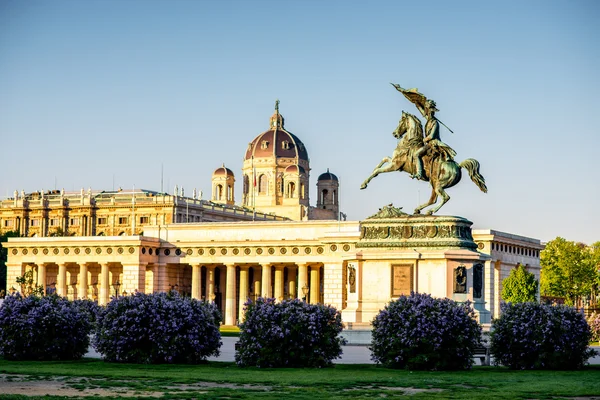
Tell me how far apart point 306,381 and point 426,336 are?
6.15 m

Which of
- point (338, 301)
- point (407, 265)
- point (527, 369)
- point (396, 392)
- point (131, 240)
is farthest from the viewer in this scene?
point (131, 240)

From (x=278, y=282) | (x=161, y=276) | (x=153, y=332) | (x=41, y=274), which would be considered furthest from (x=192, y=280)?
(x=153, y=332)

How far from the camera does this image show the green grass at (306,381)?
2772 centimetres

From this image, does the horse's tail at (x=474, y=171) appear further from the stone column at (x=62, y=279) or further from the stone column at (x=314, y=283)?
the stone column at (x=62, y=279)

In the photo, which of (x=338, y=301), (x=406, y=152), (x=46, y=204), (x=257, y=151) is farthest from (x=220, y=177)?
(x=406, y=152)

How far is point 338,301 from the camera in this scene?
102 metres

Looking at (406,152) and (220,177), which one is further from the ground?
(220,177)

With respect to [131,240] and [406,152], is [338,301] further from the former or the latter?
[406,152]

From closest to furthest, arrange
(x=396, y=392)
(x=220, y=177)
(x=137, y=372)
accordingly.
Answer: (x=396, y=392)
(x=137, y=372)
(x=220, y=177)

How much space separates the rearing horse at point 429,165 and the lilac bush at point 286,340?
1361 centimetres

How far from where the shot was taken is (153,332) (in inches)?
1478

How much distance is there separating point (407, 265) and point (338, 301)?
176 feet

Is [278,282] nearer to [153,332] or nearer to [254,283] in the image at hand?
[254,283]

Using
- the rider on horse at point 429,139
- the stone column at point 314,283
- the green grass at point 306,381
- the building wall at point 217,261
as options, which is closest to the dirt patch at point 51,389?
the green grass at point 306,381
